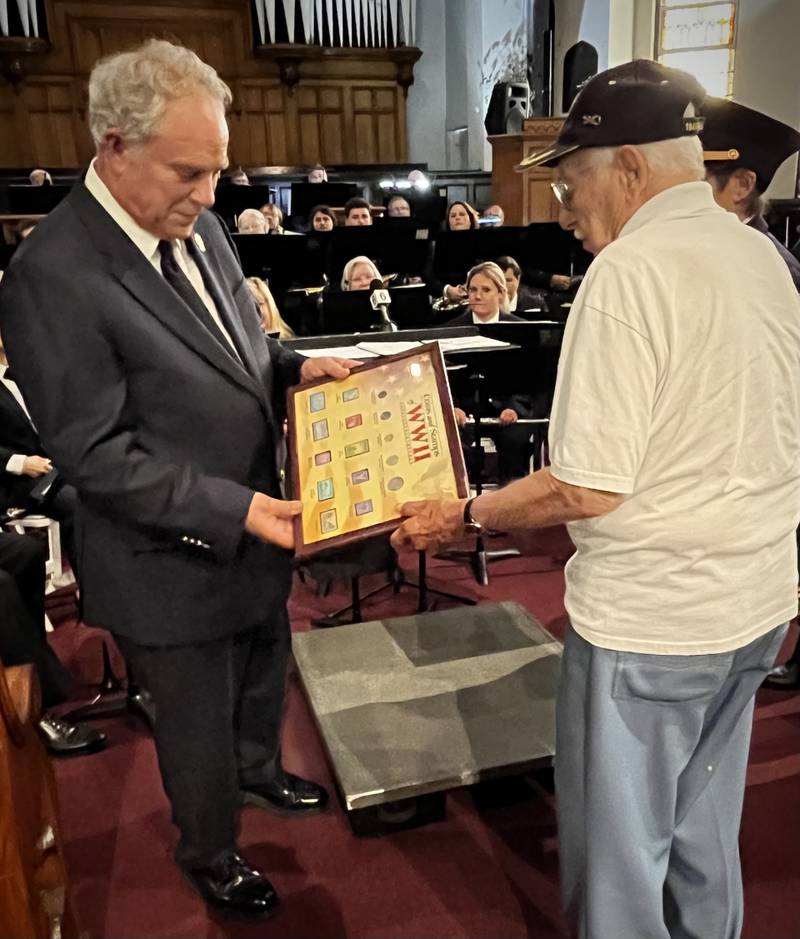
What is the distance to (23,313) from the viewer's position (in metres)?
1.37

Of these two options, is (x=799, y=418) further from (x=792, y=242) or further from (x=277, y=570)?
(x=792, y=242)

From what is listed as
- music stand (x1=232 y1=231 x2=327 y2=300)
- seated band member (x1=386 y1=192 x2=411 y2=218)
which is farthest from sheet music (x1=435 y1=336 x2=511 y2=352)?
seated band member (x1=386 y1=192 x2=411 y2=218)

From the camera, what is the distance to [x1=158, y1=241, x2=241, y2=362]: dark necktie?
1.52 metres

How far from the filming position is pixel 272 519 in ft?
5.05

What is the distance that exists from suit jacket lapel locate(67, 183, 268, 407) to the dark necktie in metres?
0.04

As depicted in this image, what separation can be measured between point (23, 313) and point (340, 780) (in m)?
1.33

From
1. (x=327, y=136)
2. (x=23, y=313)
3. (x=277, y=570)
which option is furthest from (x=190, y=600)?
(x=327, y=136)

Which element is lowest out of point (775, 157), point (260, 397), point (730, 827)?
point (730, 827)

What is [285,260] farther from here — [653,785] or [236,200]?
[653,785]

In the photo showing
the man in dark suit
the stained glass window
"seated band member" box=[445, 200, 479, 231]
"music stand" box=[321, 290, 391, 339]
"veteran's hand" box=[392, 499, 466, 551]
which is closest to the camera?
the man in dark suit

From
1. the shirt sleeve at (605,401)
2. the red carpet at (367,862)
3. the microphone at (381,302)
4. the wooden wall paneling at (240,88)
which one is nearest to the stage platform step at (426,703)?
the red carpet at (367,862)

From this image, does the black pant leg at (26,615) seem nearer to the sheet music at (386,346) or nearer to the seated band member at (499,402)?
the sheet music at (386,346)

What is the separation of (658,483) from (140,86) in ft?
3.39

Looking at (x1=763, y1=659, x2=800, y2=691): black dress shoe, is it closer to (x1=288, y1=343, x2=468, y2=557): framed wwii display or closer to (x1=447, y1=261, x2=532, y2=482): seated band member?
(x1=288, y1=343, x2=468, y2=557): framed wwii display
